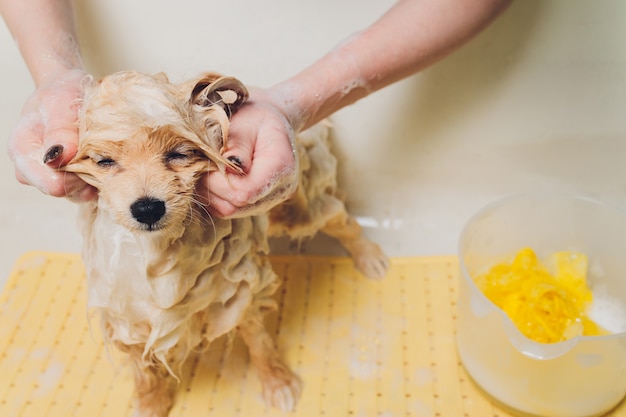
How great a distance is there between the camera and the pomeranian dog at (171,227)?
68 centimetres

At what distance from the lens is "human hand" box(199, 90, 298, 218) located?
2.42ft

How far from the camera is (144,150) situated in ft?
2.23

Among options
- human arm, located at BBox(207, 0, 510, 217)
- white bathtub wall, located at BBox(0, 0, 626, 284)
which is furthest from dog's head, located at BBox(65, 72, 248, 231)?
white bathtub wall, located at BBox(0, 0, 626, 284)

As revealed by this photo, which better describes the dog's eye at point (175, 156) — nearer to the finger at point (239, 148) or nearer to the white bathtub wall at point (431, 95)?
the finger at point (239, 148)

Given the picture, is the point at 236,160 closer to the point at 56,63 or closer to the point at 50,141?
the point at 50,141

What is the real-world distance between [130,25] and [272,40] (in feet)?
0.90

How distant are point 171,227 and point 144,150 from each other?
9 centimetres

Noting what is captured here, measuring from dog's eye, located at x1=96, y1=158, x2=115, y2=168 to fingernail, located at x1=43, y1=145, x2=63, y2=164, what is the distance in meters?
0.04

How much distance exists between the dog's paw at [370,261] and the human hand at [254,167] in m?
0.59

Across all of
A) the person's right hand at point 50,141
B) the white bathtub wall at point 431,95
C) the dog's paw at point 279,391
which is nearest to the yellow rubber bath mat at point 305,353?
the dog's paw at point 279,391

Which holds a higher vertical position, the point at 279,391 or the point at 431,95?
the point at 431,95

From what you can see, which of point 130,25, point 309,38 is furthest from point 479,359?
point 130,25

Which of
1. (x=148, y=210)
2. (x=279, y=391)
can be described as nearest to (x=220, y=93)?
(x=148, y=210)

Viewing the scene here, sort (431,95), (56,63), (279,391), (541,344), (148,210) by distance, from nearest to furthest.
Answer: (148,210) < (56,63) < (541,344) < (279,391) < (431,95)
